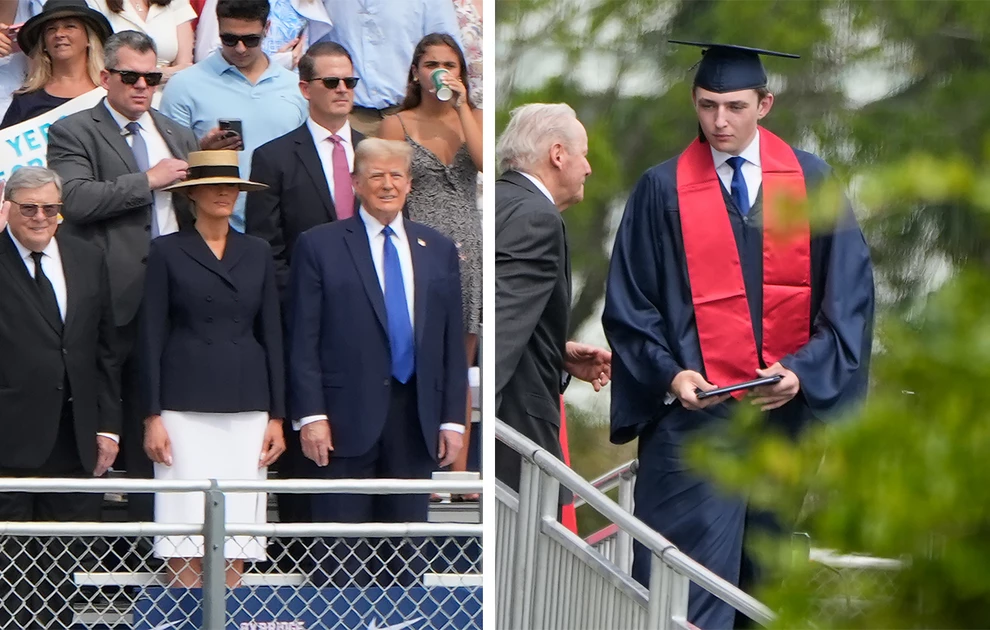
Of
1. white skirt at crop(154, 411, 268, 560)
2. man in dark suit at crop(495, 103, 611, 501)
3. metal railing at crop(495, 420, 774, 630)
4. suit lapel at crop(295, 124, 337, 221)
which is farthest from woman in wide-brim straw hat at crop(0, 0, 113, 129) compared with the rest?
metal railing at crop(495, 420, 774, 630)

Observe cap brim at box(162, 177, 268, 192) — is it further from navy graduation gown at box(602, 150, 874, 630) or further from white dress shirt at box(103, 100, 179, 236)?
navy graduation gown at box(602, 150, 874, 630)

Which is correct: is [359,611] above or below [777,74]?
below

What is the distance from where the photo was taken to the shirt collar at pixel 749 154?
18.1 feet

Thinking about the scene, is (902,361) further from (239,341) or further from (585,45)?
(585,45)

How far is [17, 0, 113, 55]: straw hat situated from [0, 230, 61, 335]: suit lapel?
2.09ft

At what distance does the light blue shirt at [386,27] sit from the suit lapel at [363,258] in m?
0.54

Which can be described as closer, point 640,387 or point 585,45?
point 640,387

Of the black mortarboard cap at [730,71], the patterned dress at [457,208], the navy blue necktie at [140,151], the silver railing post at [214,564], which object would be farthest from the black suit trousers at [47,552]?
the black mortarboard cap at [730,71]

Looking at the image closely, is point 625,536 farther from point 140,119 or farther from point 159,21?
point 159,21

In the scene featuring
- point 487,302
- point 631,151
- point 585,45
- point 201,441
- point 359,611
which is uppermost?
point 585,45

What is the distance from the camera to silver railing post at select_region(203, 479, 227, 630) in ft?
14.9

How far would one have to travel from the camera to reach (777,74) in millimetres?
5711

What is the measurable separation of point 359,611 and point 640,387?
4.04ft

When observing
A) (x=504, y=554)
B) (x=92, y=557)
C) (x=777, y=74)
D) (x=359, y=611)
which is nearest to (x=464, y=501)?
(x=504, y=554)
